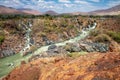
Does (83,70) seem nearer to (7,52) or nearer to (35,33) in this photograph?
(7,52)

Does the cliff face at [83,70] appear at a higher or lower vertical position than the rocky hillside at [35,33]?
higher

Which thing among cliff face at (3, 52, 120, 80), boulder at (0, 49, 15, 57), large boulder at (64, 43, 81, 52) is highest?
cliff face at (3, 52, 120, 80)

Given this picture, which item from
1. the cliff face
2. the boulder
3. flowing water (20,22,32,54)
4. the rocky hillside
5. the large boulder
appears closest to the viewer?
the cliff face

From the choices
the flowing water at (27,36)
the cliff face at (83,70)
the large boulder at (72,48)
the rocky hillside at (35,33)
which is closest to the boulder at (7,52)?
the rocky hillside at (35,33)

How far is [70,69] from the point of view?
14.5m

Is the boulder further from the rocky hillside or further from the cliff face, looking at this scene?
the cliff face

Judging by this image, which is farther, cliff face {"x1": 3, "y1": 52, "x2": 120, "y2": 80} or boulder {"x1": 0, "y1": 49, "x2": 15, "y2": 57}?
boulder {"x1": 0, "y1": 49, "x2": 15, "y2": 57}

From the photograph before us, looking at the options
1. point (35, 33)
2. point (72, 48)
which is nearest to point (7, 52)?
point (35, 33)

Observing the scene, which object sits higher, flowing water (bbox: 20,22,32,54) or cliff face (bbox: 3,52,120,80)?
cliff face (bbox: 3,52,120,80)

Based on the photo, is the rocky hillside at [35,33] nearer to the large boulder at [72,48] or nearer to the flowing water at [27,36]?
the flowing water at [27,36]

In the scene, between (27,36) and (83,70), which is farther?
(27,36)

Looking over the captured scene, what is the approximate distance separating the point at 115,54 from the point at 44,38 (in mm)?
84283

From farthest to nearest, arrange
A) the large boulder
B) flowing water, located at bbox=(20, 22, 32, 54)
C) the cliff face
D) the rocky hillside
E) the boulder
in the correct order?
flowing water, located at bbox=(20, 22, 32, 54)
the rocky hillside
the boulder
the large boulder
the cliff face

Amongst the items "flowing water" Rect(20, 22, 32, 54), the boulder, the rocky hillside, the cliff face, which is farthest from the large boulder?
the cliff face
